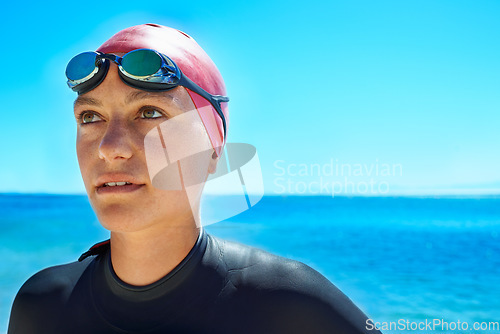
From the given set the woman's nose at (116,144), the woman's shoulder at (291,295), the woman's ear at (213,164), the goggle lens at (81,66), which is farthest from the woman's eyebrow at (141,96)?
the woman's shoulder at (291,295)

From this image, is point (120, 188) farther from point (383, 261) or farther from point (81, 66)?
point (383, 261)

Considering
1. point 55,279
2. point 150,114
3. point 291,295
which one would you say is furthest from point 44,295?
point 291,295

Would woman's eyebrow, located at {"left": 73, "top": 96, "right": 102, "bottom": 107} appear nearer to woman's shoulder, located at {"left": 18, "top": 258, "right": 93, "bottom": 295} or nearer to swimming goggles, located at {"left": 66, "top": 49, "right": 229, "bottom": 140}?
swimming goggles, located at {"left": 66, "top": 49, "right": 229, "bottom": 140}

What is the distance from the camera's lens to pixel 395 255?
67.0ft

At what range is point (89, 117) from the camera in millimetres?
1860

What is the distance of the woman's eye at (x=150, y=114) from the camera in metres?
1.75

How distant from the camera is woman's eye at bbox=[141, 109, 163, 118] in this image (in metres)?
1.75

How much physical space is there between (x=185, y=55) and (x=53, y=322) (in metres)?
Result: 1.28

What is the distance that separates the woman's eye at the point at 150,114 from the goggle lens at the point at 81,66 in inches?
11.7

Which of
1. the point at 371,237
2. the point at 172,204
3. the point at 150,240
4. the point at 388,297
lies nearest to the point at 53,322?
the point at 150,240

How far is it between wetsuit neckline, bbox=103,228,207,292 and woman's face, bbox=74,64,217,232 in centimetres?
12

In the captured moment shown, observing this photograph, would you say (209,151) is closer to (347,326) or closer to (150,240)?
(150,240)

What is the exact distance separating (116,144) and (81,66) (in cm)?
43

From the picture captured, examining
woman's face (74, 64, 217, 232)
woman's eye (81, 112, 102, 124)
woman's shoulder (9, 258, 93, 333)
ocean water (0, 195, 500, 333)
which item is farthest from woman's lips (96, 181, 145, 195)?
ocean water (0, 195, 500, 333)
